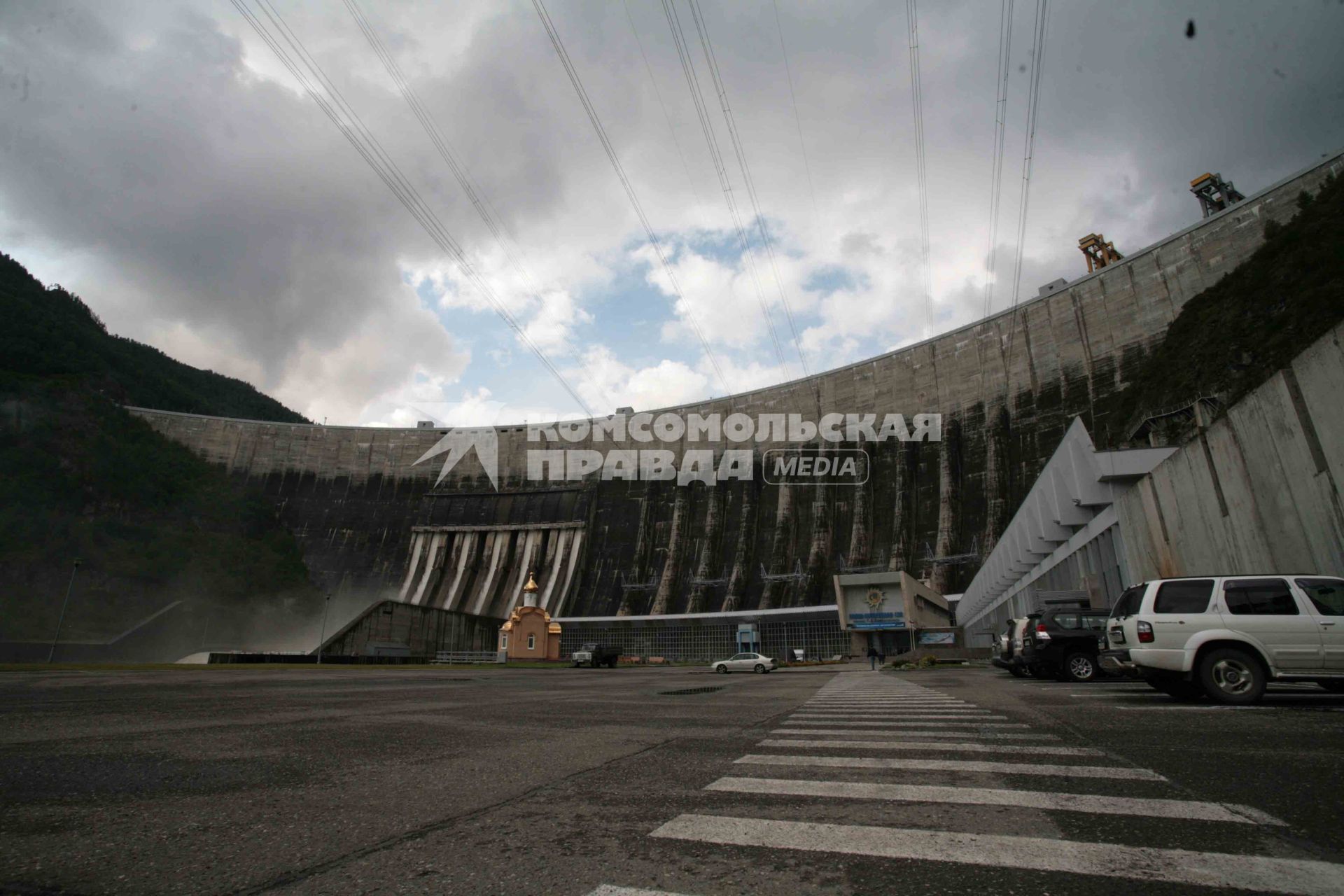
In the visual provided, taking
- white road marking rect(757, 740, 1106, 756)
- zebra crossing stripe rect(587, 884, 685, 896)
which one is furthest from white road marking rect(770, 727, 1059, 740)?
zebra crossing stripe rect(587, 884, 685, 896)

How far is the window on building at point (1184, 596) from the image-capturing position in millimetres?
8773

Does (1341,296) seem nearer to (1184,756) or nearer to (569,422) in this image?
(1184,756)

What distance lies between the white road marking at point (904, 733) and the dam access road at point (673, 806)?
0.18 feet

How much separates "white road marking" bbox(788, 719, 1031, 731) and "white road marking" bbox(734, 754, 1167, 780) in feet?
7.10

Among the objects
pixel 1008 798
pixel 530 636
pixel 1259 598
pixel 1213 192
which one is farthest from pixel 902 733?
pixel 1213 192

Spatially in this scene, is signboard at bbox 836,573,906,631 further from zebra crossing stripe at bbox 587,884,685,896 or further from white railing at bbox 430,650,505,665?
zebra crossing stripe at bbox 587,884,685,896

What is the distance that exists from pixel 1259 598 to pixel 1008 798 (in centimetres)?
751

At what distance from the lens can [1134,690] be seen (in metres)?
11.4

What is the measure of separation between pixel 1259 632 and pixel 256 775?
35.4 ft

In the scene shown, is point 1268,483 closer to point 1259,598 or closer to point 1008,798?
point 1259,598

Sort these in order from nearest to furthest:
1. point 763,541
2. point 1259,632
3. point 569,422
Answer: point 1259,632, point 763,541, point 569,422

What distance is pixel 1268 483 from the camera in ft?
Answer: 38.0

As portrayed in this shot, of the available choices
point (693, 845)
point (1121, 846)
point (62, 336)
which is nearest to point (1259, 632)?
point (1121, 846)

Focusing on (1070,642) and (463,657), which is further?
(463,657)
